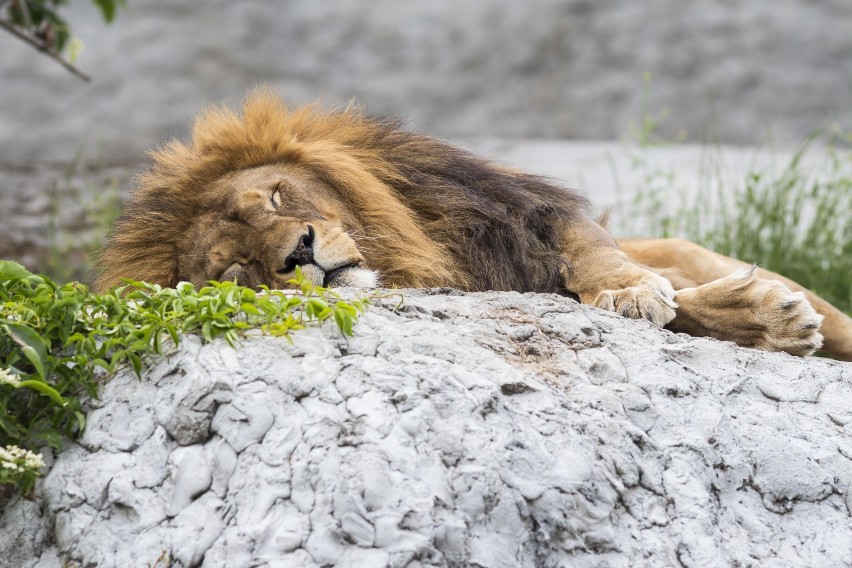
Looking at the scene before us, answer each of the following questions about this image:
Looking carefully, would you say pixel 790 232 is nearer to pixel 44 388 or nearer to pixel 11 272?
→ pixel 11 272

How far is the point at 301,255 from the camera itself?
309 centimetres

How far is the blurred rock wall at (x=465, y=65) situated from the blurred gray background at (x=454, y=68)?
12 mm

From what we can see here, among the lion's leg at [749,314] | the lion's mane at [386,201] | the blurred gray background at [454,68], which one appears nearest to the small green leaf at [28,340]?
the lion's mane at [386,201]

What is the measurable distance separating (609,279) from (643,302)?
0.22 m

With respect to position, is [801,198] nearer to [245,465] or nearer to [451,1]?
[451,1]

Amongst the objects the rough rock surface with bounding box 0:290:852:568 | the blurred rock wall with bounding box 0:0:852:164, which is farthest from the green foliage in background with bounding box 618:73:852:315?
the rough rock surface with bounding box 0:290:852:568

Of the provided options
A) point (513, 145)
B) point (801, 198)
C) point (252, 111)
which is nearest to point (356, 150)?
point (252, 111)

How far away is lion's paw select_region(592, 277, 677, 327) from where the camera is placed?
10.2 feet

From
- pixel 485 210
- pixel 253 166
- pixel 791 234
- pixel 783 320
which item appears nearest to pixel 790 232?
pixel 791 234

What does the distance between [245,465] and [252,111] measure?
1906 millimetres

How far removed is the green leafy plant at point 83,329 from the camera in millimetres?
2240

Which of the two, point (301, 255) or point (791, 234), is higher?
point (301, 255)

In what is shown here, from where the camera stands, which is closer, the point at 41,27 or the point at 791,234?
the point at 41,27

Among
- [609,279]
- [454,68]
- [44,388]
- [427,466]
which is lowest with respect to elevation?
[427,466]
